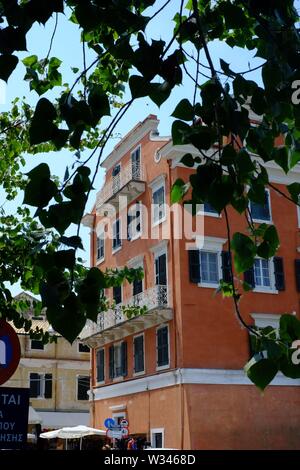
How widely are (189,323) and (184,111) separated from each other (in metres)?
21.3

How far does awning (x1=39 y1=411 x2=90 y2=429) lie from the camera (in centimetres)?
4044

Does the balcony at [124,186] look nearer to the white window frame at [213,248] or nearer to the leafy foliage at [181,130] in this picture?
the white window frame at [213,248]

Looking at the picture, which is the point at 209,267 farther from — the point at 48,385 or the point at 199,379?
the point at 48,385

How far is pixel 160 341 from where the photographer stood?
82.3 feet

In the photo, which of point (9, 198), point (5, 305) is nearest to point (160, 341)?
point (9, 198)

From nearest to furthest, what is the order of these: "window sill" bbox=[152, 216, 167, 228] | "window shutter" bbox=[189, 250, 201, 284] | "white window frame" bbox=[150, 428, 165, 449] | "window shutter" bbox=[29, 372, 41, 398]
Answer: "white window frame" bbox=[150, 428, 165, 449] < "window shutter" bbox=[189, 250, 201, 284] < "window sill" bbox=[152, 216, 167, 228] < "window shutter" bbox=[29, 372, 41, 398]

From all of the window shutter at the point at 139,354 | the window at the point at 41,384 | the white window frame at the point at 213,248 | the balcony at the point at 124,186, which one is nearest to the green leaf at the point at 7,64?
the white window frame at the point at 213,248

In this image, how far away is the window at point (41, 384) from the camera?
4153 centimetres

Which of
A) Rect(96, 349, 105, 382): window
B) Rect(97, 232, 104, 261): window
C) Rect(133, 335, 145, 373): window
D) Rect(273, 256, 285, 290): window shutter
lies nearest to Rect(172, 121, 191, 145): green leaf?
Rect(273, 256, 285, 290): window shutter

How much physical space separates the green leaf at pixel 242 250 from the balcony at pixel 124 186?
24704 mm

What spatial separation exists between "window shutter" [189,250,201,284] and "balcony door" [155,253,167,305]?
4.28 ft

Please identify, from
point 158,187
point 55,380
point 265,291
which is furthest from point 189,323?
point 55,380

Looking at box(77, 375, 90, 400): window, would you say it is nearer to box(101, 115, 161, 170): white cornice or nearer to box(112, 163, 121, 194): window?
box(101, 115, 161, 170): white cornice

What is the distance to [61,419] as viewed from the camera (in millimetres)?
40906
